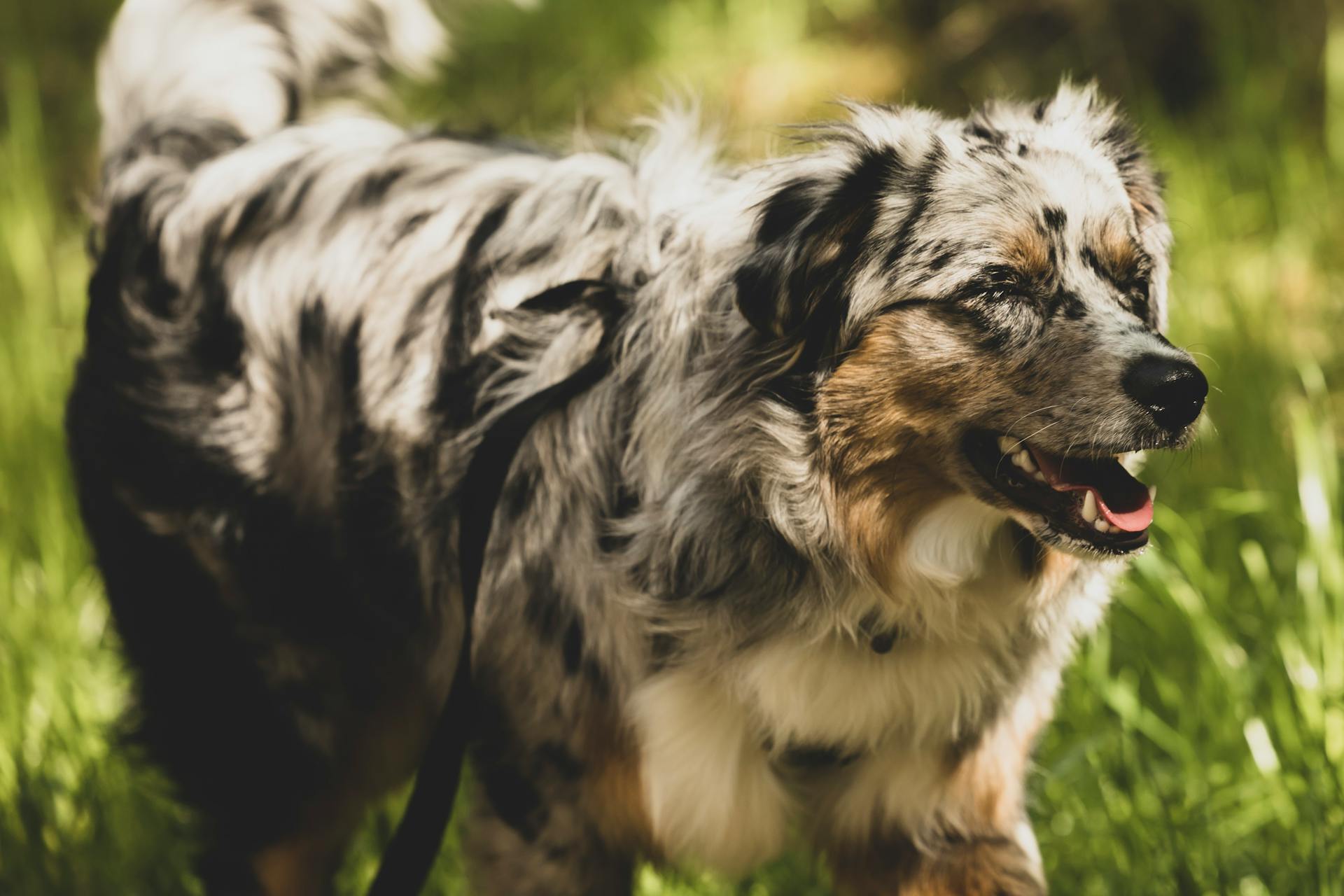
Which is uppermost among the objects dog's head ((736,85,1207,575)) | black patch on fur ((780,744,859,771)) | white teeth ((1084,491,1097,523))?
dog's head ((736,85,1207,575))

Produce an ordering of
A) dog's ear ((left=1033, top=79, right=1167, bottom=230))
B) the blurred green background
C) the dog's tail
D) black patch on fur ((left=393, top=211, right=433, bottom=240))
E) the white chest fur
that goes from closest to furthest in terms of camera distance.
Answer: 1. the white chest fur
2. dog's ear ((left=1033, top=79, right=1167, bottom=230))
3. black patch on fur ((left=393, top=211, right=433, bottom=240))
4. the blurred green background
5. the dog's tail

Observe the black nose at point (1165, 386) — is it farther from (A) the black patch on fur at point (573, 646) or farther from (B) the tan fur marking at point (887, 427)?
(A) the black patch on fur at point (573, 646)

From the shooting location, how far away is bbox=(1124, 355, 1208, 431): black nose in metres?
2.14

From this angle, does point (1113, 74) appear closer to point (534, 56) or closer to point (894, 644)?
point (534, 56)

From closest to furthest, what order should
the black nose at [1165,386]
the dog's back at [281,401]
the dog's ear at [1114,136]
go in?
the black nose at [1165,386] → the dog's ear at [1114,136] → the dog's back at [281,401]

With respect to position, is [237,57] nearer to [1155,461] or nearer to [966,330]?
[966,330]

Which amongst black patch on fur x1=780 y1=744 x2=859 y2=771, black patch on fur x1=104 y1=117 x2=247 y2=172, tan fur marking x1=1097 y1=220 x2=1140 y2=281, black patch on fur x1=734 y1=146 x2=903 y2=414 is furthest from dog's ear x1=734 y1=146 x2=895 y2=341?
black patch on fur x1=104 y1=117 x2=247 y2=172

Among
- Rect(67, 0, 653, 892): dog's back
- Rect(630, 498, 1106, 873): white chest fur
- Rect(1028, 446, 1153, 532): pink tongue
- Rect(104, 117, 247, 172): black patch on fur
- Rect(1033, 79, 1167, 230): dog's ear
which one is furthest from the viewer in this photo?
Rect(104, 117, 247, 172): black patch on fur

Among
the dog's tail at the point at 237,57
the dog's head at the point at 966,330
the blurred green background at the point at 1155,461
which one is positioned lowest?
the blurred green background at the point at 1155,461

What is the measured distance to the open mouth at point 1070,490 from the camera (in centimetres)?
221

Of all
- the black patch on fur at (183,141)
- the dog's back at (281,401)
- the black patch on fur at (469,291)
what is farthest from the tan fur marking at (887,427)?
the black patch on fur at (183,141)

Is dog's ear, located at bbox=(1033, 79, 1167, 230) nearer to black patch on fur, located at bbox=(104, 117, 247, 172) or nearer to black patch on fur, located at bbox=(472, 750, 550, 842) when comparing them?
black patch on fur, located at bbox=(472, 750, 550, 842)

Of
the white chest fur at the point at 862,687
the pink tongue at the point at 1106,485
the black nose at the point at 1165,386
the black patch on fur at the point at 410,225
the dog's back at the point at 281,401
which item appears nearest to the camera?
the black nose at the point at 1165,386

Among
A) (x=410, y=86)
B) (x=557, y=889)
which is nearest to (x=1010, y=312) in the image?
(x=557, y=889)
